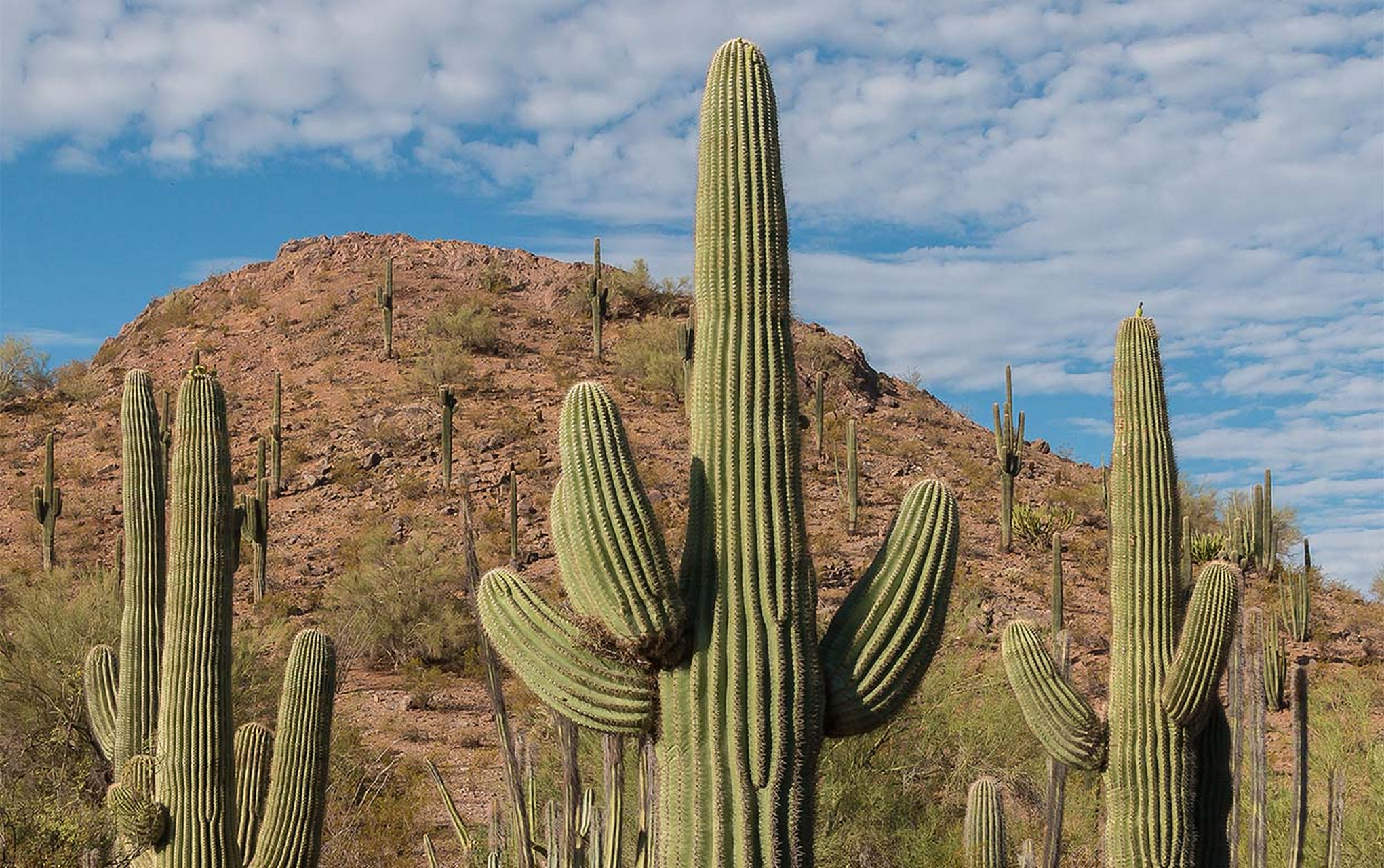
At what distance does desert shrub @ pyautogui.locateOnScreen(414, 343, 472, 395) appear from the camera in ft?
117

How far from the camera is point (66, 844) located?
8.31 m

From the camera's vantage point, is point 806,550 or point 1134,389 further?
point 1134,389

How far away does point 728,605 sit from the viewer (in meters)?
5.35

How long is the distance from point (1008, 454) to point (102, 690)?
17.0 metres

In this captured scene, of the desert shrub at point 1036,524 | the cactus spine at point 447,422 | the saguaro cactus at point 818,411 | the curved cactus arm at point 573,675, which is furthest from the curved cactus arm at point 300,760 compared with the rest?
the desert shrub at point 1036,524

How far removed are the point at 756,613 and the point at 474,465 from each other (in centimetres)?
2646

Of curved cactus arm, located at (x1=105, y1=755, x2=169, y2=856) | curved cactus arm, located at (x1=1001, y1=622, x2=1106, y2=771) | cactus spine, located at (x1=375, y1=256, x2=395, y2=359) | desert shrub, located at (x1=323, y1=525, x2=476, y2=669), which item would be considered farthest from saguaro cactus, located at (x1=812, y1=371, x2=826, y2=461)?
curved cactus arm, located at (x1=1001, y1=622, x2=1106, y2=771)

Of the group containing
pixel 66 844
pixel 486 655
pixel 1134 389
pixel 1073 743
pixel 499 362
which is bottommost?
pixel 66 844

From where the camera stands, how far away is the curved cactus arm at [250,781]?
992 cm

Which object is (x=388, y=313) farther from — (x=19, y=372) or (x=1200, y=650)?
(x=1200, y=650)

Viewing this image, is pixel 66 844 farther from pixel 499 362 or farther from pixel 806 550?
pixel 499 362

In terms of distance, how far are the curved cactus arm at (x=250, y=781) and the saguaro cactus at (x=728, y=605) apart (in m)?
5.31

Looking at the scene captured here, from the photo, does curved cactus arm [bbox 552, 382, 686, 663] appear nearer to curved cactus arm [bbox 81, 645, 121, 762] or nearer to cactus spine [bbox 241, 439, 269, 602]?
curved cactus arm [bbox 81, 645, 121, 762]

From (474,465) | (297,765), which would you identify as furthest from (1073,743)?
(474,465)
